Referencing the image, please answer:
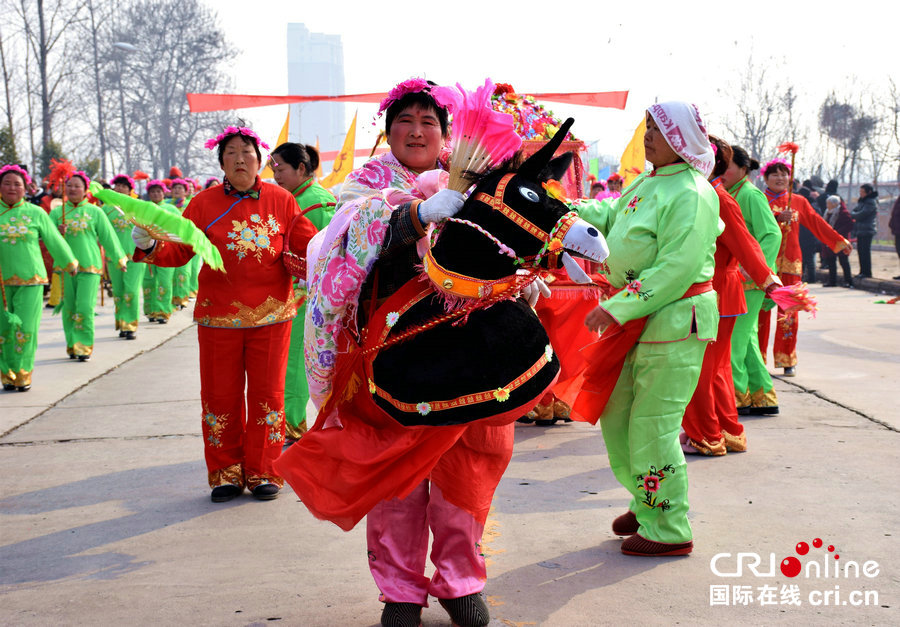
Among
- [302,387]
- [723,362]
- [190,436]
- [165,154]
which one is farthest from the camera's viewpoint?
[165,154]

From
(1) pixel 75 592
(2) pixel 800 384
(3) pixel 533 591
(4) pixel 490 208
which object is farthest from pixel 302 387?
(2) pixel 800 384

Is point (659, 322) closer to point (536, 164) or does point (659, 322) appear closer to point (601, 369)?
point (601, 369)

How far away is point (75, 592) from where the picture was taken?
3.77 m

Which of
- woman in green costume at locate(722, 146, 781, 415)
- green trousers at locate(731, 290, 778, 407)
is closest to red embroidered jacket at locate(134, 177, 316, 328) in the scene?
woman in green costume at locate(722, 146, 781, 415)

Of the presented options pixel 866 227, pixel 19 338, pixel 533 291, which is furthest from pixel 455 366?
pixel 866 227

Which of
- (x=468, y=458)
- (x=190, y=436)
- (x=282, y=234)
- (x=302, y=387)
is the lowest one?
(x=190, y=436)

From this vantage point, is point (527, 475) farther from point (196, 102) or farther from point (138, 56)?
point (138, 56)

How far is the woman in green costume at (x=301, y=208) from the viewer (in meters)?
6.22

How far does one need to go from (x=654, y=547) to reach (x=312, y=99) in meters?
6.50

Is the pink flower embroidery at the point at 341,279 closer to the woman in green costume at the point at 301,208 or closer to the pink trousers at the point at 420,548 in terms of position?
the pink trousers at the point at 420,548

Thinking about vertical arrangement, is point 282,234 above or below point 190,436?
above

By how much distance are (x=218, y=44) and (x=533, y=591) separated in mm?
42734

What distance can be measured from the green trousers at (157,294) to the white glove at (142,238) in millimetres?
10510

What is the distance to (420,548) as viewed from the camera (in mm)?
3305
